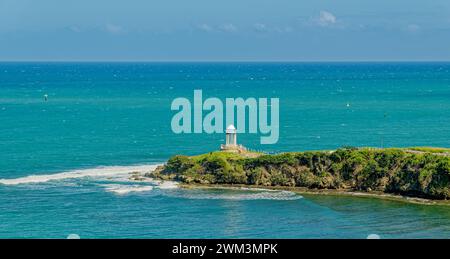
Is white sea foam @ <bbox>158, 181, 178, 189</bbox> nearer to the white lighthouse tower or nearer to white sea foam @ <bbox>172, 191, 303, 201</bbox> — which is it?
white sea foam @ <bbox>172, 191, 303, 201</bbox>

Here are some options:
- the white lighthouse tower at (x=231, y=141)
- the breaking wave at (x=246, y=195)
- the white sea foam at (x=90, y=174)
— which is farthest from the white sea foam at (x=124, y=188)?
the white lighthouse tower at (x=231, y=141)

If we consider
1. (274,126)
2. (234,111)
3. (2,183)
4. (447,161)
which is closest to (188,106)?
(234,111)

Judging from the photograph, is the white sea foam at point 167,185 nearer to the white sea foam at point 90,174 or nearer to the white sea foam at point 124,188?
the white sea foam at point 124,188

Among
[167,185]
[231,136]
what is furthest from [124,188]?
[231,136]

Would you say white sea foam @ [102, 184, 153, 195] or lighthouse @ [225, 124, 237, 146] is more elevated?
lighthouse @ [225, 124, 237, 146]

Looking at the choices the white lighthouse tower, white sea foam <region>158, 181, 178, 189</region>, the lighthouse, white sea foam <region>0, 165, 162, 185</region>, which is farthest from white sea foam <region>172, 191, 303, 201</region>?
the lighthouse

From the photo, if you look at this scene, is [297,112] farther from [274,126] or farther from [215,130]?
[215,130]
